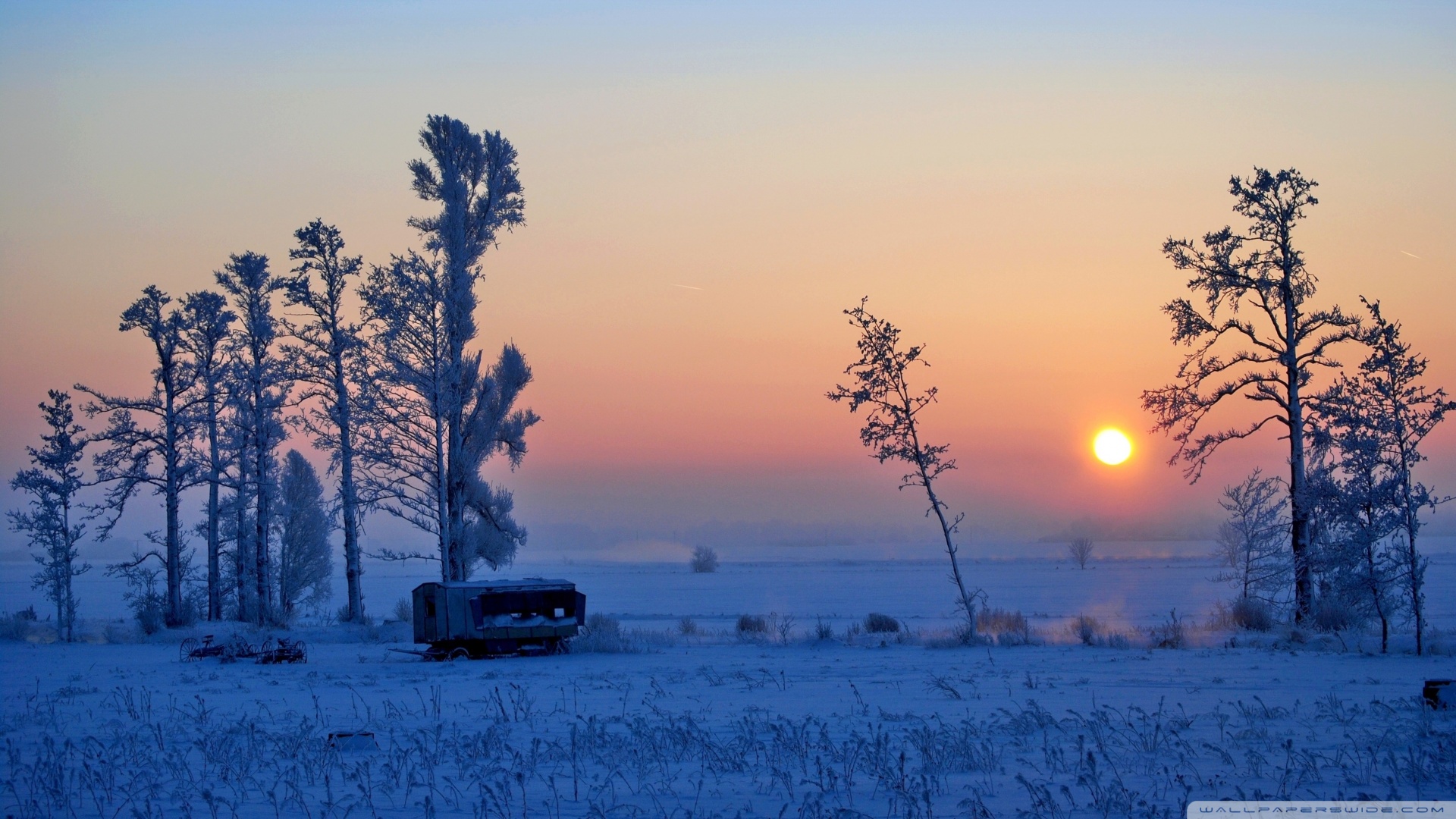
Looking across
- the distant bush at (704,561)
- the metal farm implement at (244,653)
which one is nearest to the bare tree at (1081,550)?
the distant bush at (704,561)

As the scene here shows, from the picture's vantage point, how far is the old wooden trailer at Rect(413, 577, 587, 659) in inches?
893

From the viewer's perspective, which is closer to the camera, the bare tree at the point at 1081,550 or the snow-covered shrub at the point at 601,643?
the snow-covered shrub at the point at 601,643

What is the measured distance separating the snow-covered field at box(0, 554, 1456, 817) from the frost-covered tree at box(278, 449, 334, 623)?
59.4 feet

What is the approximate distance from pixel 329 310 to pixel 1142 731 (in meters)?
27.9

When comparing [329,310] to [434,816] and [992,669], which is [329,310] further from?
[434,816]

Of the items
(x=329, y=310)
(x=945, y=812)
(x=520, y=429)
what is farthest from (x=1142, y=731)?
(x=329, y=310)

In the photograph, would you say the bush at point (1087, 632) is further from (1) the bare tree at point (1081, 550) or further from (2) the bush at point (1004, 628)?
(1) the bare tree at point (1081, 550)

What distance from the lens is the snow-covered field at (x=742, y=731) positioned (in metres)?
8.29

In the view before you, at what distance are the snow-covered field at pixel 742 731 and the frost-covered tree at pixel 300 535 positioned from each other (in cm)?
1810

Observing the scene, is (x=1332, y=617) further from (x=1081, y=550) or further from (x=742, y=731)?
(x=1081, y=550)

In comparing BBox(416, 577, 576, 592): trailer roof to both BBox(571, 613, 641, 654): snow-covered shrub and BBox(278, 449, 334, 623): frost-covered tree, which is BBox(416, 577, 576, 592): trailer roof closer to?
BBox(571, 613, 641, 654): snow-covered shrub

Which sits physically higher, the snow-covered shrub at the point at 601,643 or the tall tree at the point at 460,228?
the tall tree at the point at 460,228

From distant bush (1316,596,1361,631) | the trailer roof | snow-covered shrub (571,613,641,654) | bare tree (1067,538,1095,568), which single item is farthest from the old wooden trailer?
bare tree (1067,538,1095,568)

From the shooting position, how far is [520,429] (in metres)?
31.8
